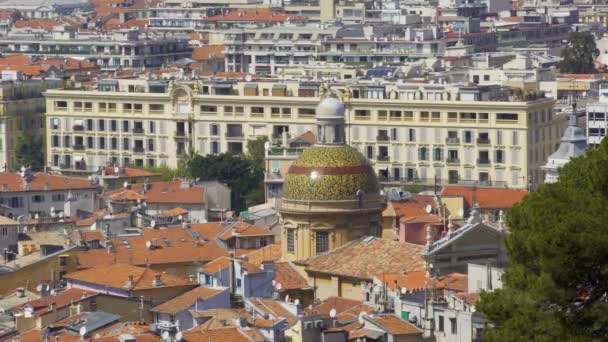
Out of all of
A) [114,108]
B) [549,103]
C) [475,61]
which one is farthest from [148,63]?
[549,103]

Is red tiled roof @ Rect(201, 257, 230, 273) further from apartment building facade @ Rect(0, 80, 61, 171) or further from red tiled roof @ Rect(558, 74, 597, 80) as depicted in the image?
red tiled roof @ Rect(558, 74, 597, 80)

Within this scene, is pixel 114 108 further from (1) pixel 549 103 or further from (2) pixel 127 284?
(2) pixel 127 284

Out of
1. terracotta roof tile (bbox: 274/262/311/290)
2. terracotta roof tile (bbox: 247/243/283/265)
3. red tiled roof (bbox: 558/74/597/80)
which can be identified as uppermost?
terracotta roof tile (bbox: 274/262/311/290)

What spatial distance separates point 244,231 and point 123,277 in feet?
48.5

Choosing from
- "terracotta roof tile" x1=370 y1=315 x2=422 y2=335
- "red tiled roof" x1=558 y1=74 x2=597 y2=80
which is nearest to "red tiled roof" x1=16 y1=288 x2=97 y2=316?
"terracotta roof tile" x1=370 y1=315 x2=422 y2=335

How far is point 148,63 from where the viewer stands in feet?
646

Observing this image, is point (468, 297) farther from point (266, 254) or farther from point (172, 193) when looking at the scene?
point (172, 193)

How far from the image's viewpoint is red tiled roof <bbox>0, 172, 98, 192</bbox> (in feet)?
393

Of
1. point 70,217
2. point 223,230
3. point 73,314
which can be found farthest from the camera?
point 70,217

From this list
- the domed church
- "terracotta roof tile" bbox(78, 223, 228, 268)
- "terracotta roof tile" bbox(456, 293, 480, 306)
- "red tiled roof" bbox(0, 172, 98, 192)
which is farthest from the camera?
"red tiled roof" bbox(0, 172, 98, 192)

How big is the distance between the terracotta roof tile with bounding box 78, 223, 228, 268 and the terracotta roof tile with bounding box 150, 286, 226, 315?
11.0 m

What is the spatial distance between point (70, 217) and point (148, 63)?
85.0 metres

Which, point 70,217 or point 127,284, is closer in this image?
point 127,284

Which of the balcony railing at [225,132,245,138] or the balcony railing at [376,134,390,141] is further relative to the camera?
the balcony railing at [225,132,245,138]
